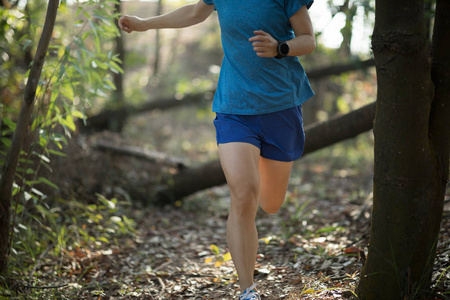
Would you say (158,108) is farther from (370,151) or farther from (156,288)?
(156,288)

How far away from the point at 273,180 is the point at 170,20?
1.21 metres

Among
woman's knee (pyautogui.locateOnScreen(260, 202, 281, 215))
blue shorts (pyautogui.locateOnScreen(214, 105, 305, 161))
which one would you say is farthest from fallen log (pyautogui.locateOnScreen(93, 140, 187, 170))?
blue shorts (pyautogui.locateOnScreen(214, 105, 305, 161))

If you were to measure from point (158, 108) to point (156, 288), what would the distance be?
609 cm

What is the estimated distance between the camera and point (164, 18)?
303 centimetres

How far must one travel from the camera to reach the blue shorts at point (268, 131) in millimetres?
2645

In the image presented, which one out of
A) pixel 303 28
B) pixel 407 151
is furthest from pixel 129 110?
pixel 407 151

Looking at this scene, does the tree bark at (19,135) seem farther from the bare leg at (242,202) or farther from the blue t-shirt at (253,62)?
the bare leg at (242,202)

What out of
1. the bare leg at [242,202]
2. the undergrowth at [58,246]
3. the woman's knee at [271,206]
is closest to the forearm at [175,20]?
the bare leg at [242,202]

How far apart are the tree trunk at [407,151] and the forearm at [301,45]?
369 millimetres

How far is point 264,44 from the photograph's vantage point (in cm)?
237

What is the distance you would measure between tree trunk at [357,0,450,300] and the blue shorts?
64cm

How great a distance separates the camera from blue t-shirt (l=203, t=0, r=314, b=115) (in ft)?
8.59

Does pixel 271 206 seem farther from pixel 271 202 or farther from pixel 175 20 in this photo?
pixel 175 20

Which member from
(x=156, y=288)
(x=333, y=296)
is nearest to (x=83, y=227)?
(x=156, y=288)
